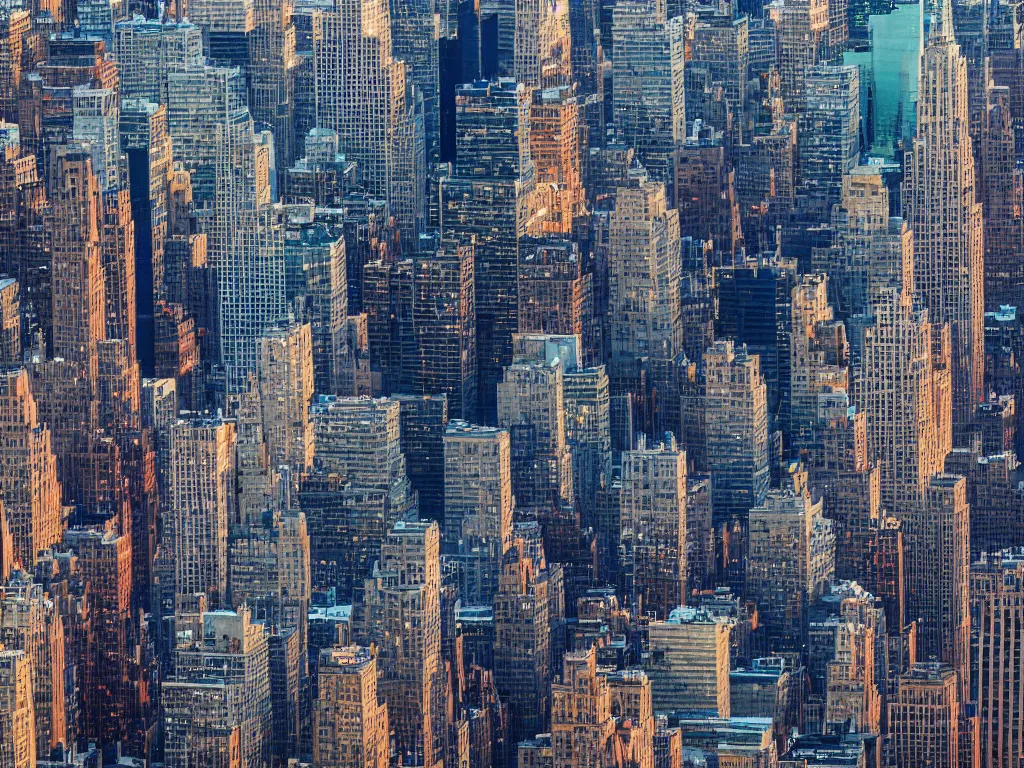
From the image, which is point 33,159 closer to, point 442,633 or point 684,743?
point 442,633

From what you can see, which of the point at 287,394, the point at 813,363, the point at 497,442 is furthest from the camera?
the point at 813,363

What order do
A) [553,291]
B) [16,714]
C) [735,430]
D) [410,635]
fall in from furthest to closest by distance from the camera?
[553,291]
[735,430]
[410,635]
[16,714]

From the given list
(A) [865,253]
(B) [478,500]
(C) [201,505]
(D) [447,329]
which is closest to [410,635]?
(C) [201,505]

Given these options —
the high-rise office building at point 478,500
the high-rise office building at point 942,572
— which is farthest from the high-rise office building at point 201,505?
the high-rise office building at point 942,572

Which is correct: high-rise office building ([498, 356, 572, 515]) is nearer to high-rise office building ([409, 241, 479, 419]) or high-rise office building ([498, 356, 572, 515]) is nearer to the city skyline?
the city skyline

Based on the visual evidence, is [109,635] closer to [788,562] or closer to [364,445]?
[364,445]

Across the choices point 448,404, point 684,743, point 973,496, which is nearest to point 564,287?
point 448,404

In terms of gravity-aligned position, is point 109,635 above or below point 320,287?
Result: below

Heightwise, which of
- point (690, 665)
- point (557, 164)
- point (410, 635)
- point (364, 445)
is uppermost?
point (557, 164)

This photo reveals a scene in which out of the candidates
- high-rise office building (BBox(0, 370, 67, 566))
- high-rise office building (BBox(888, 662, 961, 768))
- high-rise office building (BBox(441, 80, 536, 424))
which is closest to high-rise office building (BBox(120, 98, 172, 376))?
high-rise office building (BBox(0, 370, 67, 566))

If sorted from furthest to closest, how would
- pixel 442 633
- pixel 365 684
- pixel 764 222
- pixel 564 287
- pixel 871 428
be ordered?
pixel 764 222 < pixel 564 287 < pixel 871 428 < pixel 442 633 < pixel 365 684

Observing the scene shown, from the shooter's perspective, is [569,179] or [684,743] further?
[569,179]
